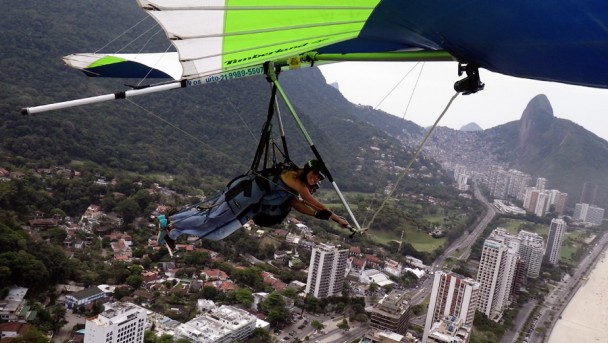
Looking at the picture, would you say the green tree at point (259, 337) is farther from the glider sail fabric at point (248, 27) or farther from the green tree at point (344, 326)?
the glider sail fabric at point (248, 27)

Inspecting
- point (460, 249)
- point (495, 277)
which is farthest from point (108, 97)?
point (460, 249)

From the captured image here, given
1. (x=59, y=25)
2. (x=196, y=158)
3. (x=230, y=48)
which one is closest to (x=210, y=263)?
(x=196, y=158)

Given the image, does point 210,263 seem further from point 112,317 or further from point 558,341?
point 558,341

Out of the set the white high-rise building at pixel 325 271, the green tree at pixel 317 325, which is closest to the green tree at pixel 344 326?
the green tree at pixel 317 325

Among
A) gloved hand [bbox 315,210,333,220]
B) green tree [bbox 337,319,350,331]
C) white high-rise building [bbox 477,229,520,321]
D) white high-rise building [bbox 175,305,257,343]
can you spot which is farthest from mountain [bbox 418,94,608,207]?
gloved hand [bbox 315,210,333,220]

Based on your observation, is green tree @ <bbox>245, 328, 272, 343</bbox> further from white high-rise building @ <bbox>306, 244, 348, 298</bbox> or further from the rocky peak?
the rocky peak

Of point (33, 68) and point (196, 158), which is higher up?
point (33, 68)

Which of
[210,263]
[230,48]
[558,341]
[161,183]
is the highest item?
[230,48]
